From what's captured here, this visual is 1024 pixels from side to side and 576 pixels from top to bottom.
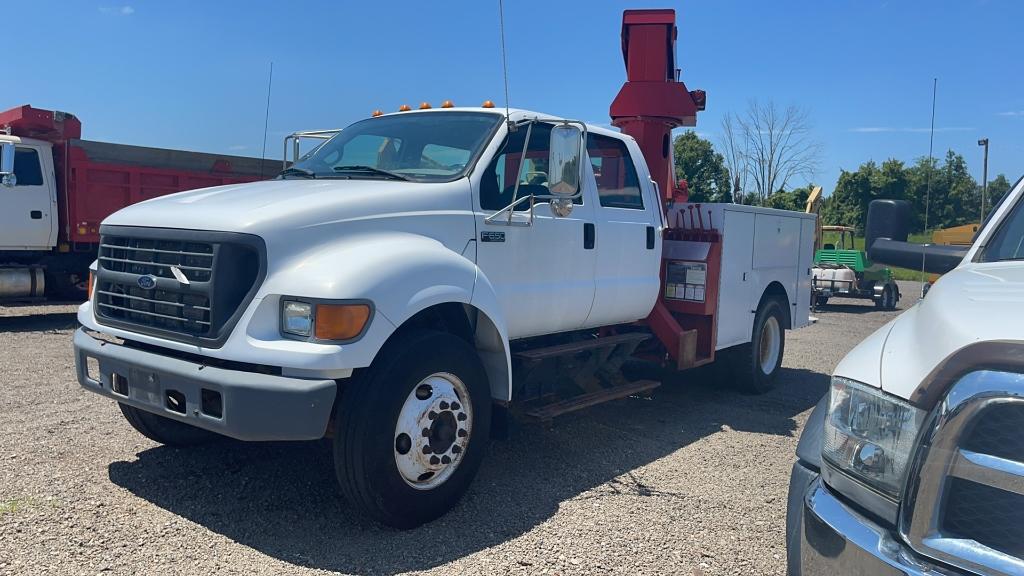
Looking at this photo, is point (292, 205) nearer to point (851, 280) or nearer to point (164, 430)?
point (164, 430)

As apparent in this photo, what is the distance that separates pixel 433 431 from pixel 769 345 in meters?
5.06

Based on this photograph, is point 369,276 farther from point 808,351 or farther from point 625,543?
point 808,351

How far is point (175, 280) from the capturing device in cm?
373

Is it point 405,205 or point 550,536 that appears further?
point 405,205

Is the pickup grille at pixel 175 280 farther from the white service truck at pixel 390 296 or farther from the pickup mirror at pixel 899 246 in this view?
the pickup mirror at pixel 899 246

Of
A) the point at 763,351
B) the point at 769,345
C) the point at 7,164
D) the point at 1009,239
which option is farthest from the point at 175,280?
the point at 7,164

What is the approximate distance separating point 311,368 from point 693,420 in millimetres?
3964

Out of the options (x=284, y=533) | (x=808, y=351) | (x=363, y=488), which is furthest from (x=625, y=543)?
(x=808, y=351)

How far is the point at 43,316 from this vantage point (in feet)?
39.8

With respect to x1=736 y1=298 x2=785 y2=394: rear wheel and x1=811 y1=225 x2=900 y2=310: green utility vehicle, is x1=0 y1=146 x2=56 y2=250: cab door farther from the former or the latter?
x1=811 y1=225 x2=900 y2=310: green utility vehicle

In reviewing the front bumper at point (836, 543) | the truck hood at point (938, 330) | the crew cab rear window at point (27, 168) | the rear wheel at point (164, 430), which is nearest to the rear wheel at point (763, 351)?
the truck hood at point (938, 330)

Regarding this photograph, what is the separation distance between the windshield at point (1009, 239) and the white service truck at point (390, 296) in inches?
85.2

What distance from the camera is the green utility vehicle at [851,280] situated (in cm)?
1933

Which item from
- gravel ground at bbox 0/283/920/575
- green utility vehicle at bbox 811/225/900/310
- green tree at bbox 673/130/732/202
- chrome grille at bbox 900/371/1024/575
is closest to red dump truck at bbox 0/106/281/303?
gravel ground at bbox 0/283/920/575
